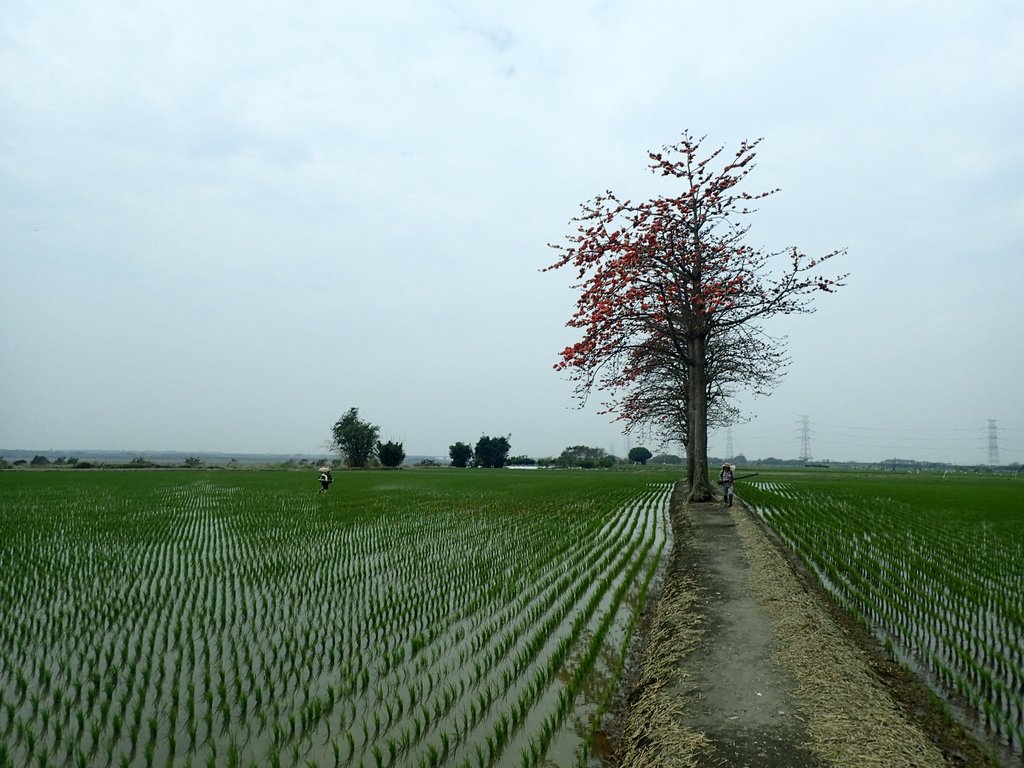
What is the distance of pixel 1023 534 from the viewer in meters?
12.9

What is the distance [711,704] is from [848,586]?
505 centimetres

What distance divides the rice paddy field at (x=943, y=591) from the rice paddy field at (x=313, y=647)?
2566 mm

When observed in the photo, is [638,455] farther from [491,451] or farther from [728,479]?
[728,479]

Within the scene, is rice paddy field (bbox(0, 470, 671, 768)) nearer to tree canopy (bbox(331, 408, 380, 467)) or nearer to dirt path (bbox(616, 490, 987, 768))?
dirt path (bbox(616, 490, 987, 768))

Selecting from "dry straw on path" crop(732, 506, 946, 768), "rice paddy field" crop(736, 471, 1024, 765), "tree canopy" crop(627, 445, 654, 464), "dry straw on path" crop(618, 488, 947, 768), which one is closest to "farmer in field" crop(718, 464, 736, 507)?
"rice paddy field" crop(736, 471, 1024, 765)

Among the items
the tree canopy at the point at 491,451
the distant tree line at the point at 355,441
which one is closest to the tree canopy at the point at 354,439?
the distant tree line at the point at 355,441

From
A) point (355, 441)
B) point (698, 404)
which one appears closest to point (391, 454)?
point (355, 441)

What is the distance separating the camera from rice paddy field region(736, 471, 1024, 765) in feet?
14.9

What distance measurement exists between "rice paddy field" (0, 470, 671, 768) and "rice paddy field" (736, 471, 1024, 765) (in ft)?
8.42

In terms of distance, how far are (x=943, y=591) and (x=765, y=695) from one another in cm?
520

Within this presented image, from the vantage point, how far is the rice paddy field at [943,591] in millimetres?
4547

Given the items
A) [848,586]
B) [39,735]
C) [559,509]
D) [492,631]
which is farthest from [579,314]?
[39,735]

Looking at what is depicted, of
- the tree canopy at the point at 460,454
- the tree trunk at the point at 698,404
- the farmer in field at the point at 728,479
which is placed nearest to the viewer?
the farmer in field at the point at 728,479

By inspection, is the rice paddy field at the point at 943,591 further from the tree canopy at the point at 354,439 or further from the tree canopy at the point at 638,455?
the tree canopy at the point at 638,455
